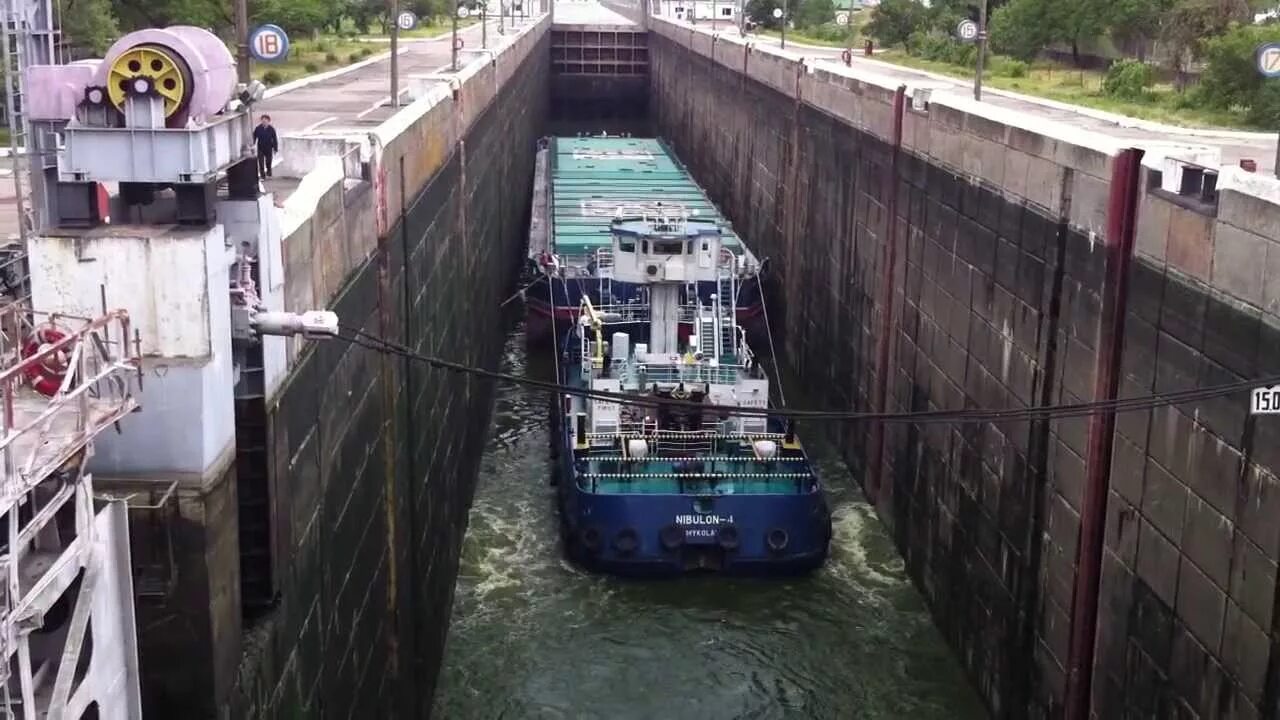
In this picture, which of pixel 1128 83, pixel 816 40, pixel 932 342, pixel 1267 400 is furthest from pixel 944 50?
pixel 1267 400

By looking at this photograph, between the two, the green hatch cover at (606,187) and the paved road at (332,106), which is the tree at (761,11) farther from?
the paved road at (332,106)

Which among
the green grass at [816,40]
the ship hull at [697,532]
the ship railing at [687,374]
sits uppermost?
the green grass at [816,40]

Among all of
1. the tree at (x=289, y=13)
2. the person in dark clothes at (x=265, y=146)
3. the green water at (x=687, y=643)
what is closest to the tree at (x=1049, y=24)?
the tree at (x=289, y=13)

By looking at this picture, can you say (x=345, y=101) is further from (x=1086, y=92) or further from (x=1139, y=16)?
(x=1139, y=16)

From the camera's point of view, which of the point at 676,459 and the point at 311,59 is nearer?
the point at 676,459

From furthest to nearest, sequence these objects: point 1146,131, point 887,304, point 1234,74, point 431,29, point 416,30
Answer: point 431,29 → point 416,30 → point 1234,74 → point 1146,131 → point 887,304

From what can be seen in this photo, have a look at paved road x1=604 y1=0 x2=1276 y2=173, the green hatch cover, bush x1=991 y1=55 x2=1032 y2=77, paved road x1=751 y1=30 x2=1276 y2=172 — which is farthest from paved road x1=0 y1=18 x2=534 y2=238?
bush x1=991 y1=55 x2=1032 y2=77
